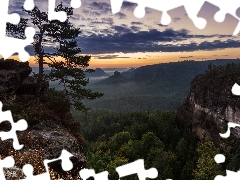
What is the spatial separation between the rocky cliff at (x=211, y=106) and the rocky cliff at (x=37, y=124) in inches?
3026

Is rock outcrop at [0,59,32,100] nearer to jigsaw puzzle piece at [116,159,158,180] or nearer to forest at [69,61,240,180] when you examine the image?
jigsaw puzzle piece at [116,159,158,180]

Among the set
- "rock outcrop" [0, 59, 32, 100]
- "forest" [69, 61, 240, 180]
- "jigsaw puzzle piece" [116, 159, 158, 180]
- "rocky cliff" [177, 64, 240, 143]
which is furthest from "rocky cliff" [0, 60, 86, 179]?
"rocky cliff" [177, 64, 240, 143]

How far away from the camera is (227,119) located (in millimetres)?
95438

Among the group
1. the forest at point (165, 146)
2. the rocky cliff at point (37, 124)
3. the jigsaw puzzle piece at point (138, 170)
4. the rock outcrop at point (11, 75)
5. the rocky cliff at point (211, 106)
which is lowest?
the forest at point (165, 146)

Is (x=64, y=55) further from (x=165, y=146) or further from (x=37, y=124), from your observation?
(x=165, y=146)

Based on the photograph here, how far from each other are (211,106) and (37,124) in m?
94.5

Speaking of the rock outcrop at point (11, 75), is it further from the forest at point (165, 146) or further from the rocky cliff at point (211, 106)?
the rocky cliff at point (211, 106)

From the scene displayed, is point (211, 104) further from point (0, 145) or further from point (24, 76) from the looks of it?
point (0, 145)

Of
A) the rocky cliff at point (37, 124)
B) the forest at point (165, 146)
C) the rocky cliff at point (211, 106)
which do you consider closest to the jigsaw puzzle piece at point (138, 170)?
the rocky cliff at point (37, 124)

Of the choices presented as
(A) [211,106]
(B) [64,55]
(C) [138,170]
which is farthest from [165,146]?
(C) [138,170]

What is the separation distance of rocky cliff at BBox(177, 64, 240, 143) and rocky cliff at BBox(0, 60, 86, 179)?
76865mm

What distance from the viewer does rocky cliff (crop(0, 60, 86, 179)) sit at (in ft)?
48.3

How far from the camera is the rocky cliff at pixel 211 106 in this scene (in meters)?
94.9

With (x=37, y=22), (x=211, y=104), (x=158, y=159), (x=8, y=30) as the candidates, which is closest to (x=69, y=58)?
(x=37, y=22)
